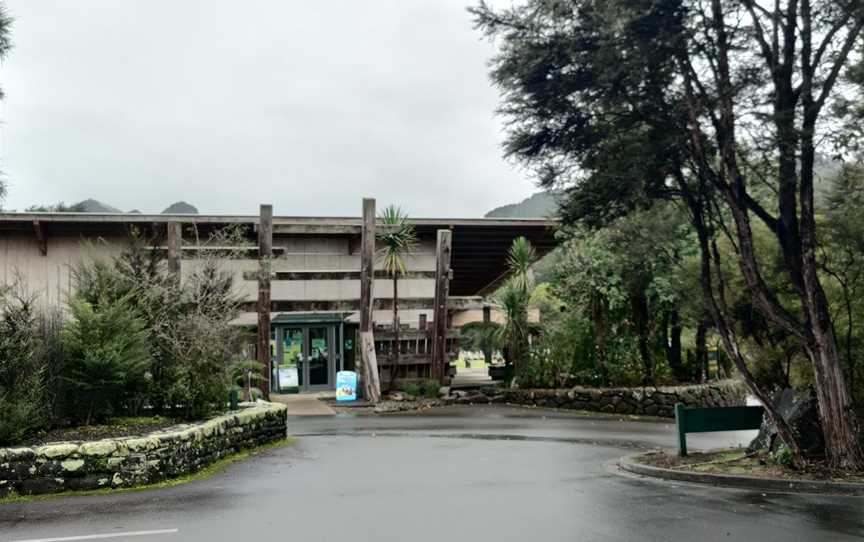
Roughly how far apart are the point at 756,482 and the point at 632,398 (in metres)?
12.1

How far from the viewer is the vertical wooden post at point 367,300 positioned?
77.5ft

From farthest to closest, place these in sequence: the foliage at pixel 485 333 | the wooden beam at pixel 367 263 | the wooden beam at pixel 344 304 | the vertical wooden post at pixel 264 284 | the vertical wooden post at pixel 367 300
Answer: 1. the foliage at pixel 485 333
2. the wooden beam at pixel 367 263
3. the vertical wooden post at pixel 367 300
4. the wooden beam at pixel 344 304
5. the vertical wooden post at pixel 264 284

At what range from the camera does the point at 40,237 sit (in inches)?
953

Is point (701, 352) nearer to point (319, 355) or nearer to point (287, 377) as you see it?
point (319, 355)

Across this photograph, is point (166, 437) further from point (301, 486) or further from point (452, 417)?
point (452, 417)

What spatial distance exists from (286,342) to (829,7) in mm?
21810

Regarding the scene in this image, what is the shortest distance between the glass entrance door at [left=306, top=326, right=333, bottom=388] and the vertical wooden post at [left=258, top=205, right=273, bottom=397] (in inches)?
241

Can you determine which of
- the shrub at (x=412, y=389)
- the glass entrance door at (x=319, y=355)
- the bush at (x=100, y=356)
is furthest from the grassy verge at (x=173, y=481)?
the glass entrance door at (x=319, y=355)

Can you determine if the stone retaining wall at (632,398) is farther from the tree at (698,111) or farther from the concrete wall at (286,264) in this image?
the tree at (698,111)

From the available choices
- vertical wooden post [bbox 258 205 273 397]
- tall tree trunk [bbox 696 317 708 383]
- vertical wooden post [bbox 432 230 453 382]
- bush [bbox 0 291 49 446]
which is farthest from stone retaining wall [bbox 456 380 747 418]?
bush [bbox 0 291 49 446]

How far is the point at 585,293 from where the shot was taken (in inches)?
955

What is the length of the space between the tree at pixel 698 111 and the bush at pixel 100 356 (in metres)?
6.50

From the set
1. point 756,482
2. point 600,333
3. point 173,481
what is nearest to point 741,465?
point 756,482

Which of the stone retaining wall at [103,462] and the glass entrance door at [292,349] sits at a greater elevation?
the glass entrance door at [292,349]
